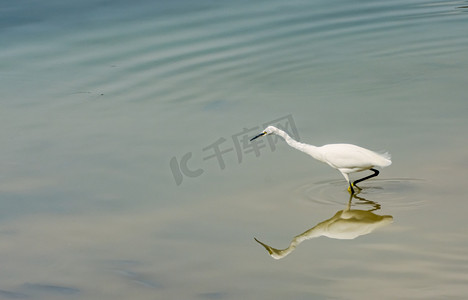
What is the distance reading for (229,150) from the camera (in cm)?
730

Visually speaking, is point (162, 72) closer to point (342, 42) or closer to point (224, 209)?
point (342, 42)

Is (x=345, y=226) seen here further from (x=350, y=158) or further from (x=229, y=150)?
(x=229, y=150)

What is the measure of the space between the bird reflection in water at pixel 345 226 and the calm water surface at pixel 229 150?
2 cm

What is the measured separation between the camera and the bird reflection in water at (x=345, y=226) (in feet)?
18.1

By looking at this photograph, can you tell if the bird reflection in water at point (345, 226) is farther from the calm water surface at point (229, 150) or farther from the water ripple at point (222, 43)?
the water ripple at point (222, 43)

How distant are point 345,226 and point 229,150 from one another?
1.82 meters

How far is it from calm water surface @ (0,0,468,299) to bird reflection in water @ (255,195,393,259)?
19 millimetres

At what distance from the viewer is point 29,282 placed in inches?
207

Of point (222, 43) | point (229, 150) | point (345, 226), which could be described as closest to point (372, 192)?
point (345, 226)

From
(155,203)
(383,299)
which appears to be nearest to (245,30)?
(155,203)

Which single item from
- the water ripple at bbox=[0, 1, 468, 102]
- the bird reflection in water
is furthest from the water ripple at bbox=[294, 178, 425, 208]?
the water ripple at bbox=[0, 1, 468, 102]

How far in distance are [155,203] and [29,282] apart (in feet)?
4.58

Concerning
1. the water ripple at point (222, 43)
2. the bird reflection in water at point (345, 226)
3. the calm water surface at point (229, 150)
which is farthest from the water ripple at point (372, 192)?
the water ripple at point (222, 43)

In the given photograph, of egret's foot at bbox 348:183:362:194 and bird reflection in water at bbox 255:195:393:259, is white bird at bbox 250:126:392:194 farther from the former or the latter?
bird reflection in water at bbox 255:195:393:259
